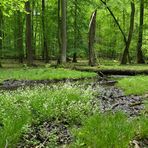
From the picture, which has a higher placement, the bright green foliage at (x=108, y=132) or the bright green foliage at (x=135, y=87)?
the bright green foliage at (x=108, y=132)

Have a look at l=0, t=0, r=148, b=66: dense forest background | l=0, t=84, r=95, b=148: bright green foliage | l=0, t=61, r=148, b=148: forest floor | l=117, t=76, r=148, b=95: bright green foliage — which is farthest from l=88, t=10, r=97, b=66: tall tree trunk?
l=0, t=84, r=95, b=148: bright green foliage

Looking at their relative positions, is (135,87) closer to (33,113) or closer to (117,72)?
(33,113)

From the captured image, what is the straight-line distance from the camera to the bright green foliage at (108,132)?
548 centimetres

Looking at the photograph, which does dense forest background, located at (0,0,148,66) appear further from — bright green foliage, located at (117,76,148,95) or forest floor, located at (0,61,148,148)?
forest floor, located at (0,61,148,148)

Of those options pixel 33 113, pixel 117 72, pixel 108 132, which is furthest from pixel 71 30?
pixel 108 132

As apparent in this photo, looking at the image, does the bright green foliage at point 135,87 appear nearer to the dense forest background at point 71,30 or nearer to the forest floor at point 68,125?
the forest floor at point 68,125

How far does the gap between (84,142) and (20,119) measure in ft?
5.28

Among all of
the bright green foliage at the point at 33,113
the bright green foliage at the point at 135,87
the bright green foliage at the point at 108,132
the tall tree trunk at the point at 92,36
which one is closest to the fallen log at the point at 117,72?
the tall tree trunk at the point at 92,36

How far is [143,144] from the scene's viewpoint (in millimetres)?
6145

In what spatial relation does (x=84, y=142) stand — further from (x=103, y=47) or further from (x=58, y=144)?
(x=103, y=47)

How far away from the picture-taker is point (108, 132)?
5.69 metres

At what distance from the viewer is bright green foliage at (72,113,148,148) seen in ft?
18.0

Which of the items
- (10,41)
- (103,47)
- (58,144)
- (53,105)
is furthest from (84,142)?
(103,47)

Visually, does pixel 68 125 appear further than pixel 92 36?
No
